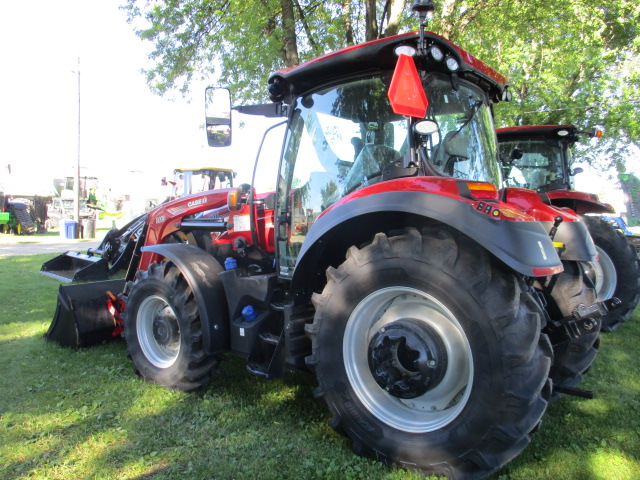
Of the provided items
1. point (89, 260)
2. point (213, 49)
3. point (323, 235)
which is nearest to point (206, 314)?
point (323, 235)

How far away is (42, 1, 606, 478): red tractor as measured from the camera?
2205 millimetres

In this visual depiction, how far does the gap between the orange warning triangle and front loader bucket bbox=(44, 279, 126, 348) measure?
140 inches

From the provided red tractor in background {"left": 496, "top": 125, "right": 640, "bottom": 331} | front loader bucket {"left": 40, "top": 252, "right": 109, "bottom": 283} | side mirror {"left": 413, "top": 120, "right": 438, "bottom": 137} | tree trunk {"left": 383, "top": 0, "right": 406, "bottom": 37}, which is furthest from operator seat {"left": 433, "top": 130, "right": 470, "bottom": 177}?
tree trunk {"left": 383, "top": 0, "right": 406, "bottom": 37}

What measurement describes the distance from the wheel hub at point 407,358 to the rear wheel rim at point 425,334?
0.02 m

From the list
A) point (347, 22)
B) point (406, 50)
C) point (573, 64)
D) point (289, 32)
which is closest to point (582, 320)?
point (406, 50)

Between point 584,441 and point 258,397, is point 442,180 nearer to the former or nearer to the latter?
Answer: point 584,441

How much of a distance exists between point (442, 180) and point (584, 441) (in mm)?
1852

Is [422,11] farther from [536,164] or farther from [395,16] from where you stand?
[395,16]

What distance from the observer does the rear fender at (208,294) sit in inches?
134

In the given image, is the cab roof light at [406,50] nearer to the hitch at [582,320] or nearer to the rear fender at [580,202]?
the hitch at [582,320]

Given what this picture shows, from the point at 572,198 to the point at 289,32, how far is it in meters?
6.55

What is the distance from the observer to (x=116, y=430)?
300 cm

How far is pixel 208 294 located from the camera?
3475 mm

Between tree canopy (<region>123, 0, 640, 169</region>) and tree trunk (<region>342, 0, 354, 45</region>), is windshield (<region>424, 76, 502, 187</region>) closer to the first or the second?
tree canopy (<region>123, 0, 640, 169</region>)
